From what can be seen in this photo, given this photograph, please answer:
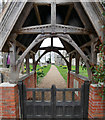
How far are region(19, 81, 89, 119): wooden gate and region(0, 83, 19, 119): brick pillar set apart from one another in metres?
0.30

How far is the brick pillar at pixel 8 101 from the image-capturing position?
2.39 meters

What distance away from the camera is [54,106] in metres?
2.78

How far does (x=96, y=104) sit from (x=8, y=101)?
281 centimetres

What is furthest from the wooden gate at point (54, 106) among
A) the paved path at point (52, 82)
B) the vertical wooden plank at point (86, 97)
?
the paved path at point (52, 82)

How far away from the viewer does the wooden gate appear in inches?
107

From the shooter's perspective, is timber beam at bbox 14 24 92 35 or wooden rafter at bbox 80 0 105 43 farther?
timber beam at bbox 14 24 92 35

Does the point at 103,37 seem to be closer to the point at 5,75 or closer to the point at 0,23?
the point at 0,23

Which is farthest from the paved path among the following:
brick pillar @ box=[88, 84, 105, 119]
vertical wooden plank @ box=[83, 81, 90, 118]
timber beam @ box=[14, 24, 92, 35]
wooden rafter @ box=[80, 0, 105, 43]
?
wooden rafter @ box=[80, 0, 105, 43]

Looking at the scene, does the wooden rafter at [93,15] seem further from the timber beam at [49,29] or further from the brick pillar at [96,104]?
the brick pillar at [96,104]

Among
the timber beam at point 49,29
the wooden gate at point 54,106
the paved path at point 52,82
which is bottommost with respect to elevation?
the paved path at point 52,82

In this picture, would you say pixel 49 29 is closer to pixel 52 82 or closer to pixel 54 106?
pixel 54 106

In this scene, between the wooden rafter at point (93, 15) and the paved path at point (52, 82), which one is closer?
the wooden rafter at point (93, 15)

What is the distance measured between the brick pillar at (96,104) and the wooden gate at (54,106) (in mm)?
221

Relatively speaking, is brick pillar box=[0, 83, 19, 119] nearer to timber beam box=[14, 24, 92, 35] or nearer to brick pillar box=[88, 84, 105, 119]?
timber beam box=[14, 24, 92, 35]
